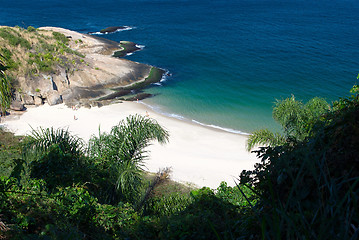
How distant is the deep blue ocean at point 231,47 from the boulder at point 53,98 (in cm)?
963

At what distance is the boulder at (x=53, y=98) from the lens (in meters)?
29.2

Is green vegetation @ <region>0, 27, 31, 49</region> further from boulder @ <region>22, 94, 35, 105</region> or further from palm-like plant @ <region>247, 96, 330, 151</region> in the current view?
palm-like plant @ <region>247, 96, 330, 151</region>

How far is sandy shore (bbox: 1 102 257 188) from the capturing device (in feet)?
63.9

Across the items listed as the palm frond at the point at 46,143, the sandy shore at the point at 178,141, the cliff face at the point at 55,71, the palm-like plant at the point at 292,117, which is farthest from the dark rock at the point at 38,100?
the palm-like plant at the point at 292,117

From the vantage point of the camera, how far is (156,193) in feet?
46.6

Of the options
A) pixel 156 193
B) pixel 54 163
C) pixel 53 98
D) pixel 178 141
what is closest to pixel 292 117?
pixel 156 193

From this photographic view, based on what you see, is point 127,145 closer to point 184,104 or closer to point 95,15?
point 184,104

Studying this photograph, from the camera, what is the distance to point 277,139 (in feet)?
47.8

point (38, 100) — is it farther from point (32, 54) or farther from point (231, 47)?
point (231, 47)

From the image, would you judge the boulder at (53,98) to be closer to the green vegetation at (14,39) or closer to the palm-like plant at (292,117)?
the green vegetation at (14,39)

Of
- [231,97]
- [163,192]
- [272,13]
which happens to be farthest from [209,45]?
[163,192]

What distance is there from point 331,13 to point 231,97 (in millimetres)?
62308

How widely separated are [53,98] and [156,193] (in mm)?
20140

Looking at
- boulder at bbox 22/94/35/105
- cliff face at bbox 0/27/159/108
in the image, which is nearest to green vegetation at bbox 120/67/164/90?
cliff face at bbox 0/27/159/108
